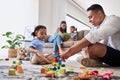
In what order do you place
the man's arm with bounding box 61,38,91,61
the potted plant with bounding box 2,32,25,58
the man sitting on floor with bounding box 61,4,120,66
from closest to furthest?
the man's arm with bounding box 61,38,91,61 → the man sitting on floor with bounding box 61,4,120,66 → the potted plant with bounding box 2,32,25,58

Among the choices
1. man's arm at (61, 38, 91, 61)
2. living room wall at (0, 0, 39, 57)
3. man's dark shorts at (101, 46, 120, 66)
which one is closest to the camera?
man's arm at (61, 38, 91, 61)

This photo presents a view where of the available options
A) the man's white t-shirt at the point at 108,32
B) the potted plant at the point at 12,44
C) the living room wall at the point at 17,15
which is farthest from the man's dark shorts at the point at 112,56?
the living room wall at the point at 17,15

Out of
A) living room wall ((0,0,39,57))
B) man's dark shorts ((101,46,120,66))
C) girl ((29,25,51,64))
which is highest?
living room wall ((0,0,39,57))

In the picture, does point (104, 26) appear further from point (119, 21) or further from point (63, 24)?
point (63, 24)

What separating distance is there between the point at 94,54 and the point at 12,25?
3.13 metres

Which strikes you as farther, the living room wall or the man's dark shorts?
the living room wall

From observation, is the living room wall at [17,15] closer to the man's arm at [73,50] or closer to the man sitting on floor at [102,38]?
the man sitting on floor at [102,38]

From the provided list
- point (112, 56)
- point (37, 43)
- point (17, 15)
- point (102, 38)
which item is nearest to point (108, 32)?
point (102, 38)

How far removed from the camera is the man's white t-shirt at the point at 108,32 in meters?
1.61

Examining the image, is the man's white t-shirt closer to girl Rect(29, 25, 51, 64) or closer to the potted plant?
girl Rect(29, 25, 51, 64)

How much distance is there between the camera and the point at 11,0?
4695 millimetres

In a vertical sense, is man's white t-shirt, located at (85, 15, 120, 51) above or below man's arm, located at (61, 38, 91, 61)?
above

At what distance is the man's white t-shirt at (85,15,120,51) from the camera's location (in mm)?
1611

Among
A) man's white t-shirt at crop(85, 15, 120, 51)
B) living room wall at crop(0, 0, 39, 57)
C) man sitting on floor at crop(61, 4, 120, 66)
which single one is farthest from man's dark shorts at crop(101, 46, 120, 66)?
living room wall at crop(0, 0, 39, 57)
